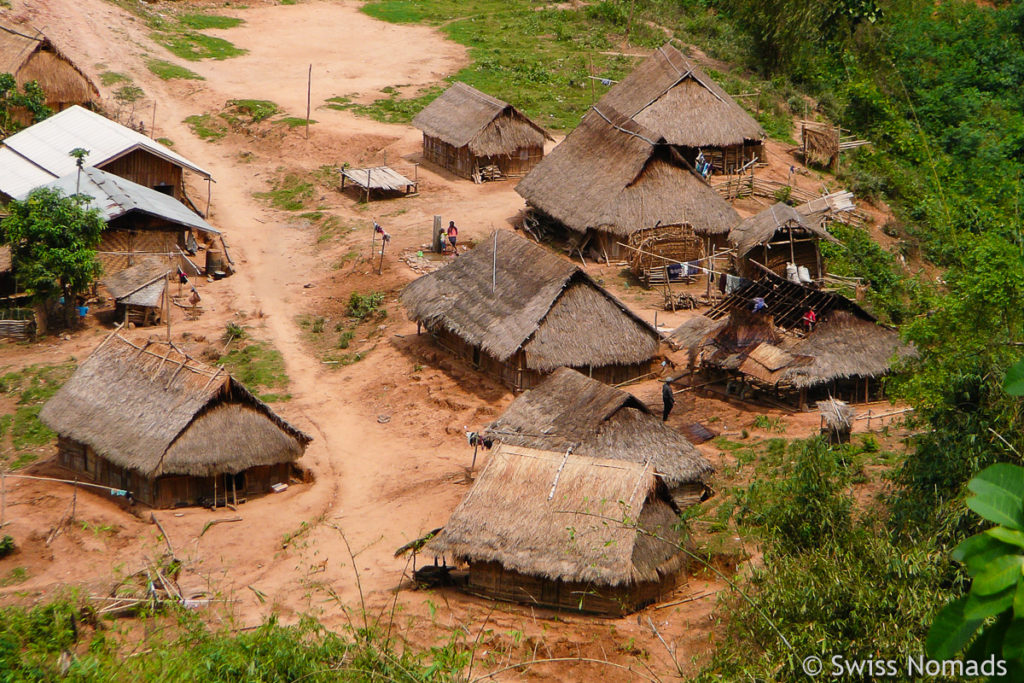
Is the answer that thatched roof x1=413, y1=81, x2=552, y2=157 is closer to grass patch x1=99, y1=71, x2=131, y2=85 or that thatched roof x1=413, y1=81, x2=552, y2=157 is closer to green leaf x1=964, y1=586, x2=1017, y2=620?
grass patch x1=99, y1=71, x2=131, y2=85

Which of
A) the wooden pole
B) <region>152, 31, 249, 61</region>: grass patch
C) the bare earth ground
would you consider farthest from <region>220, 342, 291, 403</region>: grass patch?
<region>152, 31, 249, 61</region>: grass patch

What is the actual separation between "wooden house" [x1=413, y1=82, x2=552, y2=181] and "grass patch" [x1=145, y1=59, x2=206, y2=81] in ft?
38.1

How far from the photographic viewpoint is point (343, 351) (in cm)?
2689

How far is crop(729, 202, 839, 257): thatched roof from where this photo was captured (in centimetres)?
2670

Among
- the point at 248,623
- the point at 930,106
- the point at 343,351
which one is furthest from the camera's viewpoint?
the point at 930,106

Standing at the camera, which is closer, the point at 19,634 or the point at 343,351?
the point at 19,634

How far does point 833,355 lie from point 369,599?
10790 mm

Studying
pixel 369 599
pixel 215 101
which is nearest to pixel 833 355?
pixel 369 599

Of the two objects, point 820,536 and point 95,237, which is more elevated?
point 820,536

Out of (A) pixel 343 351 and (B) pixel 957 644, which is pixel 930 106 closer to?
(A) pixel 343 351

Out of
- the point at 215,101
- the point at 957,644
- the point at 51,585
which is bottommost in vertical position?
the point at 215,101

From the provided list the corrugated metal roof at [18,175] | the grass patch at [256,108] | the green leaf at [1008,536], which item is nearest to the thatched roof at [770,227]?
the corrugated metal roof at [18,175]

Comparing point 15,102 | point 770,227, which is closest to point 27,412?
point 770,227

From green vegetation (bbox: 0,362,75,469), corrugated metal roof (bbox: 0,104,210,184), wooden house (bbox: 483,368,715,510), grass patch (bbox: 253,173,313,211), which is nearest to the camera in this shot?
wooden house (bbox: 483,368,715,510)
